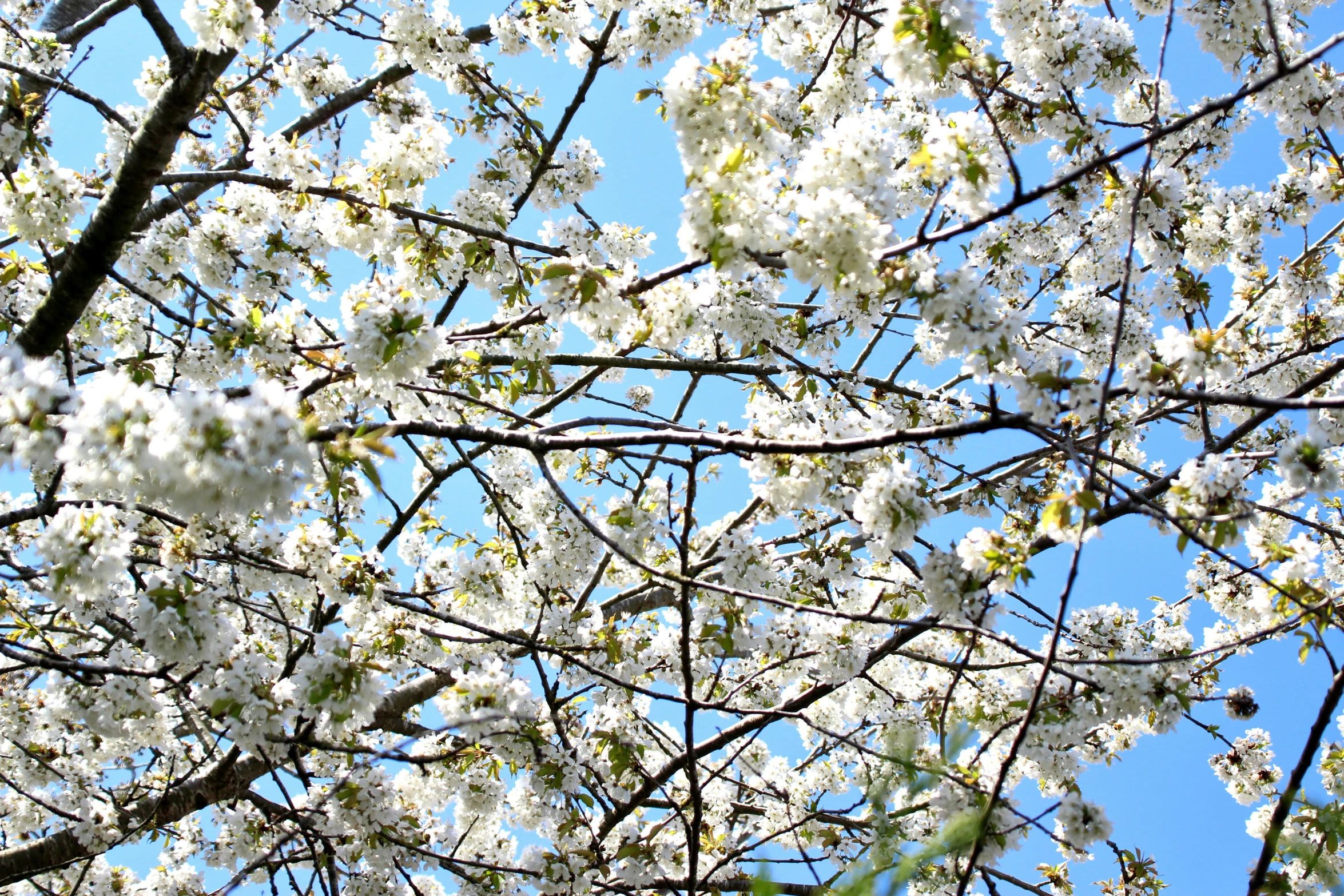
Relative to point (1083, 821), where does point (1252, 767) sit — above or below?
above

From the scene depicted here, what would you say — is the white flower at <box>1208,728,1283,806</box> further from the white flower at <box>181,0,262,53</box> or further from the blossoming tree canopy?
the white flower at <box>181,0,262,53</box>

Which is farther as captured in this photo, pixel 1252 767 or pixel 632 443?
pixel 1252 767

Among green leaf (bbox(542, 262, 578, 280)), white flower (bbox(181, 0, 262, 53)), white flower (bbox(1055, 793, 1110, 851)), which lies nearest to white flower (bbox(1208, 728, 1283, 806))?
white flower (bbox(1055, 793, 1110, 851))

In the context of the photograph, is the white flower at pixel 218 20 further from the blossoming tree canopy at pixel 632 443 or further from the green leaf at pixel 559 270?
the green leaf at pixel 559 270

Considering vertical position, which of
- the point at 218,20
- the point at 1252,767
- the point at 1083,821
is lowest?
the point at 1083,821

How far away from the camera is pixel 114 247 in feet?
13.2

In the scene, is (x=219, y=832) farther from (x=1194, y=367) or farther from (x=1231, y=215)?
(x=1231, y=215)

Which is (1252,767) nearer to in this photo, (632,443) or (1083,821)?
(1083,821)

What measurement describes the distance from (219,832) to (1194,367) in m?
6.00

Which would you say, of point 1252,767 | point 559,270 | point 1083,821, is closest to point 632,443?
point 559,270

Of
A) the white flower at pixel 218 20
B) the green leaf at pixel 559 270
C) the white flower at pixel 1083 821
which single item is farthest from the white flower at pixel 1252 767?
the white flower at pixel 218 20

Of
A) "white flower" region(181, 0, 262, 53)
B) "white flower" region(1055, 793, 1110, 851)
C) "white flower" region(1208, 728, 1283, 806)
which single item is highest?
"white flower" region(181, 0, 262, 53)

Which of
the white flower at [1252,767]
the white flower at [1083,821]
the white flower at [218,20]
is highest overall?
the white flower at [218,20]

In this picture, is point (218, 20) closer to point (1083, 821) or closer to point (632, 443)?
point (632, 443)
